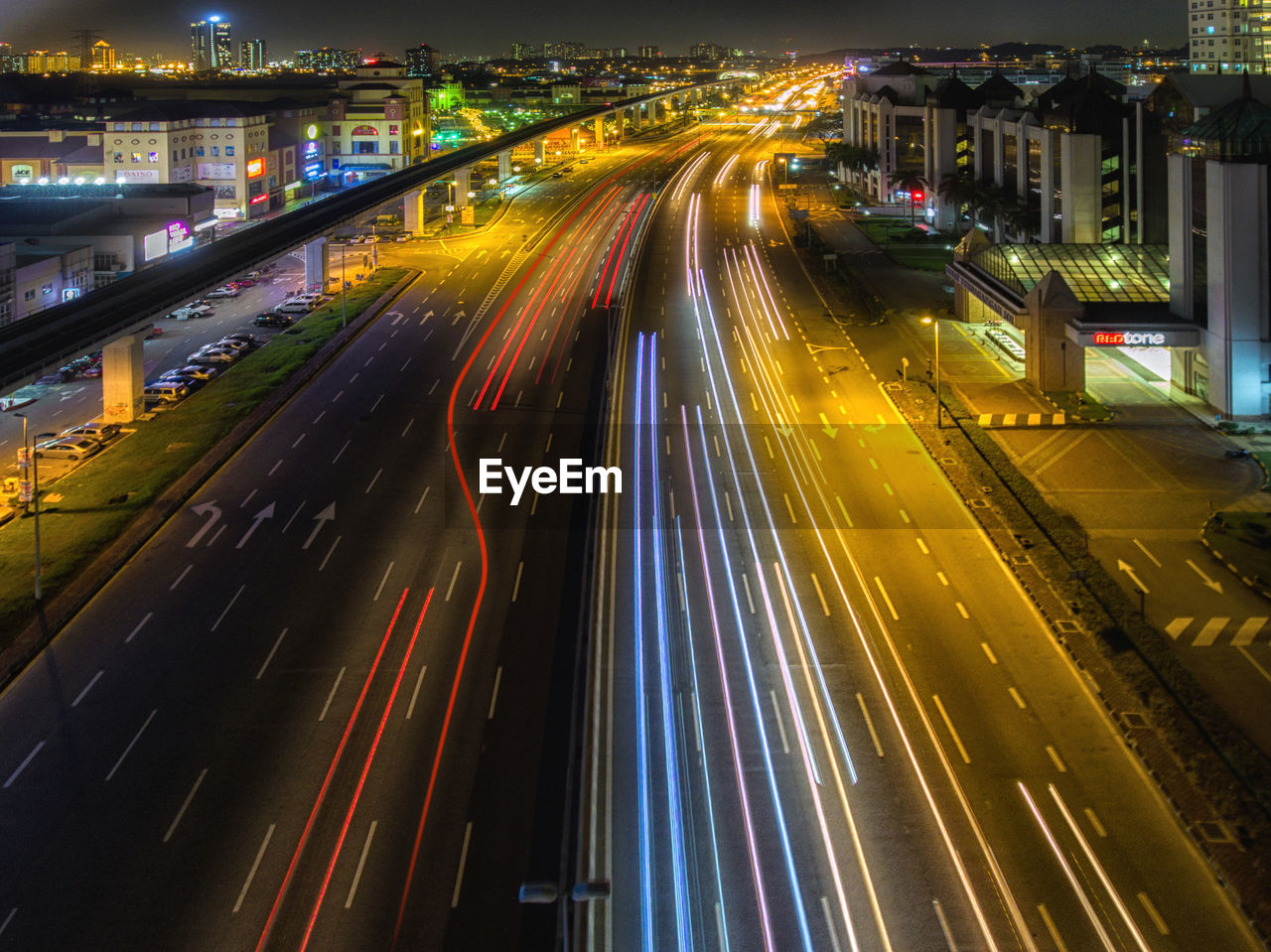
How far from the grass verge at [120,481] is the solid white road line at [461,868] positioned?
52.3 ft

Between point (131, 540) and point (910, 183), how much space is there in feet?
308

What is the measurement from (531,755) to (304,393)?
34.9 m

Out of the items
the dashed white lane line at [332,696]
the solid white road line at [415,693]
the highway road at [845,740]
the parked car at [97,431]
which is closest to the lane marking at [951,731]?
the highway road at [845,740]

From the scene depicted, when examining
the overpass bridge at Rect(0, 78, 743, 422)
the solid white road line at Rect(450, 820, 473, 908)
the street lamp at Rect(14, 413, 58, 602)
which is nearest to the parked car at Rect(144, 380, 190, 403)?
the overpass bridge at Rect(0, 78, 743, 422)

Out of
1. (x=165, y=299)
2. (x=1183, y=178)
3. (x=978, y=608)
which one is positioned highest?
(x=1183, y=178)

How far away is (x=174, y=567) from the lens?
35.0m

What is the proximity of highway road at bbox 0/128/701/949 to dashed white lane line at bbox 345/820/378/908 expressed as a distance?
0.14ft

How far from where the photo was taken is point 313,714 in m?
26.6

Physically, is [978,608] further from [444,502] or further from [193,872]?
[193,872]

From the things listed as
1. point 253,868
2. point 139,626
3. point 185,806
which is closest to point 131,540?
point 139,626

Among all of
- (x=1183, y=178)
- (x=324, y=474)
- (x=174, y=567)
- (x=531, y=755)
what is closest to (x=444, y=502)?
(x=324, y=474)

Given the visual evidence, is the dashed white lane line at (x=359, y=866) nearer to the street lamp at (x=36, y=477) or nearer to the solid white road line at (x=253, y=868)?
the solid white road line at (x=253, y=868)

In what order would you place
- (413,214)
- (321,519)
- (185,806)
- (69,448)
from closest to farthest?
(185,806), (321,519), (69,448), (413,214)

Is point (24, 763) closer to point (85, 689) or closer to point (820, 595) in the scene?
point (85, 689)
